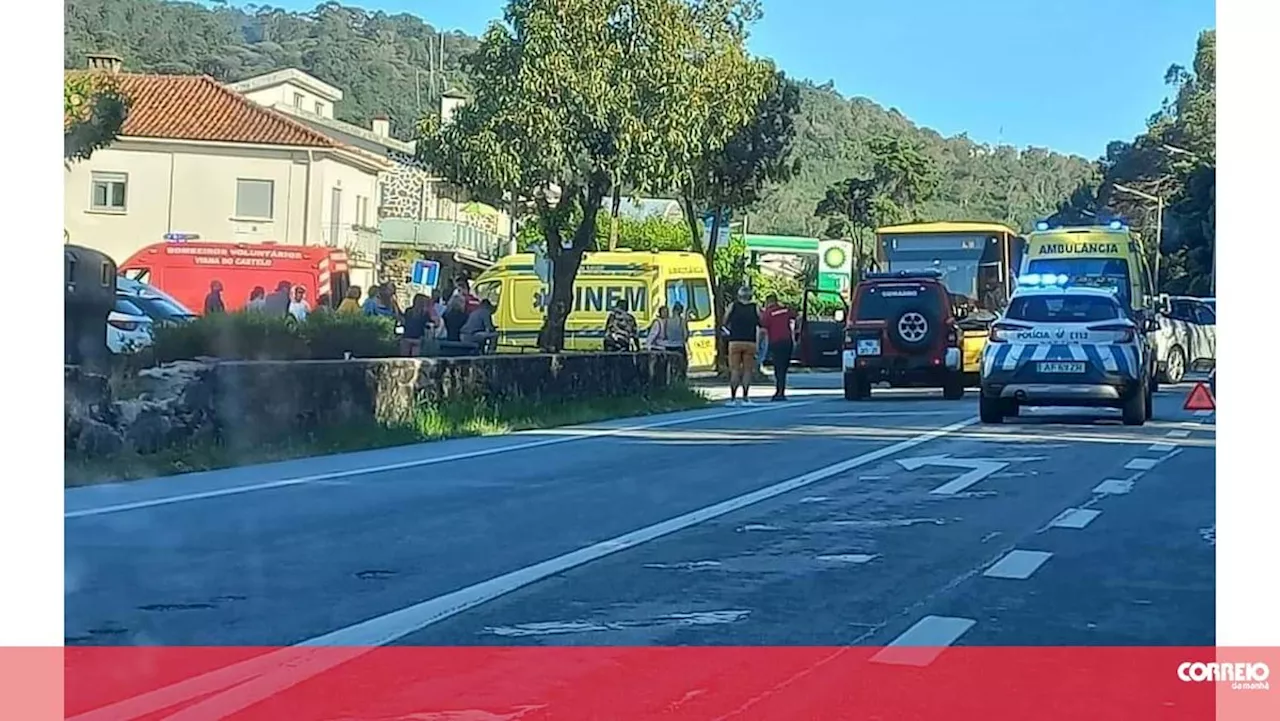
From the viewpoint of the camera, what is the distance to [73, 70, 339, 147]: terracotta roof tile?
5.96 meters

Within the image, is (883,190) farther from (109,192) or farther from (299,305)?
(109,192)

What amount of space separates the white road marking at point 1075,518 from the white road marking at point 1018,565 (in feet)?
3.41

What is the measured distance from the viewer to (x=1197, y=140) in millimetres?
5352

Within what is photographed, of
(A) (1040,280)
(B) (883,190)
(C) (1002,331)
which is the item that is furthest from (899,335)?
(B) (883,190)

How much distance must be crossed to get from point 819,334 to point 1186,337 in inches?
1065

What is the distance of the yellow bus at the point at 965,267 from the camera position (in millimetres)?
17900

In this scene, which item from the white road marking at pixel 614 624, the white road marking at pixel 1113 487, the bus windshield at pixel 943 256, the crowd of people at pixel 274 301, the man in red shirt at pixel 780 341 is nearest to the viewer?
the white road marking at pixel 614 624

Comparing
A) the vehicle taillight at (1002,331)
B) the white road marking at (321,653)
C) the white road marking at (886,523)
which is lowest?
the white road marking at (321,653)

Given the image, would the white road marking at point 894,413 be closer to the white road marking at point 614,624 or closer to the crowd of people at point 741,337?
the crowd of people at point 741,337

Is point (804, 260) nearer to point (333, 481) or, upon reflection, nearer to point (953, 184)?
point (333, 481)

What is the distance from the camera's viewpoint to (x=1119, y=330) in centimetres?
1564

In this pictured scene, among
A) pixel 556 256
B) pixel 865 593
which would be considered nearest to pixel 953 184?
pixel 865 593

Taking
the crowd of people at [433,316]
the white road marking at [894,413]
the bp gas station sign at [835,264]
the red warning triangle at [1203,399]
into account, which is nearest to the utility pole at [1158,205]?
the red warning triangle at [1203,399]

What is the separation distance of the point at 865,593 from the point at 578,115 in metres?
12.3
